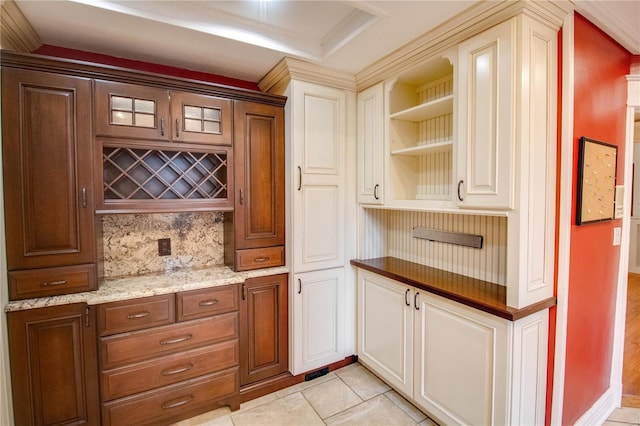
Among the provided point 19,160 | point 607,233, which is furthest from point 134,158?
point 607,233

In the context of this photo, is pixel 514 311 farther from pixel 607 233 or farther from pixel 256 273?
pixel 256 273

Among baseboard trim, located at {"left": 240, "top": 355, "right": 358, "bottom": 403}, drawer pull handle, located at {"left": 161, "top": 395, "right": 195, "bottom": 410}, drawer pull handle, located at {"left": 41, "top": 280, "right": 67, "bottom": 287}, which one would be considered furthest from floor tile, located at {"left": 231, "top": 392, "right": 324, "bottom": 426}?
drawer pull handle, located at {"left": 41, "top": 280, "right": 67, "bottom": 287}

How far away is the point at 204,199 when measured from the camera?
2.25 m

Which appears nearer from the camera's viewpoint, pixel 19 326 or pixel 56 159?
pixel 19 326

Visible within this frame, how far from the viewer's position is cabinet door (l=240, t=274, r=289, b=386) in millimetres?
2295

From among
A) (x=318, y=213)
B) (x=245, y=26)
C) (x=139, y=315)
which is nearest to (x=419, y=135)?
(x=318, y=213)

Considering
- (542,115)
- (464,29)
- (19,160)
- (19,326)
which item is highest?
(464,29)

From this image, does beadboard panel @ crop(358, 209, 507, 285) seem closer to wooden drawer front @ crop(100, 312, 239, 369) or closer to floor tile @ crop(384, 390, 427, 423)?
floor tile @ crop(384, 390, 427, 423)

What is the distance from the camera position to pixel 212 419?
2123 millimetres

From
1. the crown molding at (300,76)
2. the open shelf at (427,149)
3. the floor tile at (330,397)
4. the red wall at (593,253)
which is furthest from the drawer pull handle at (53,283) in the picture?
the red wall at (593,253)

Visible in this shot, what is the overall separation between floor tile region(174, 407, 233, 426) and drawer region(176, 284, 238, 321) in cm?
72

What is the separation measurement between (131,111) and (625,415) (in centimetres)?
400

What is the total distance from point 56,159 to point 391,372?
2.68 metres

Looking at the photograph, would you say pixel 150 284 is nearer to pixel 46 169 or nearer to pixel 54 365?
pixel 54 365
